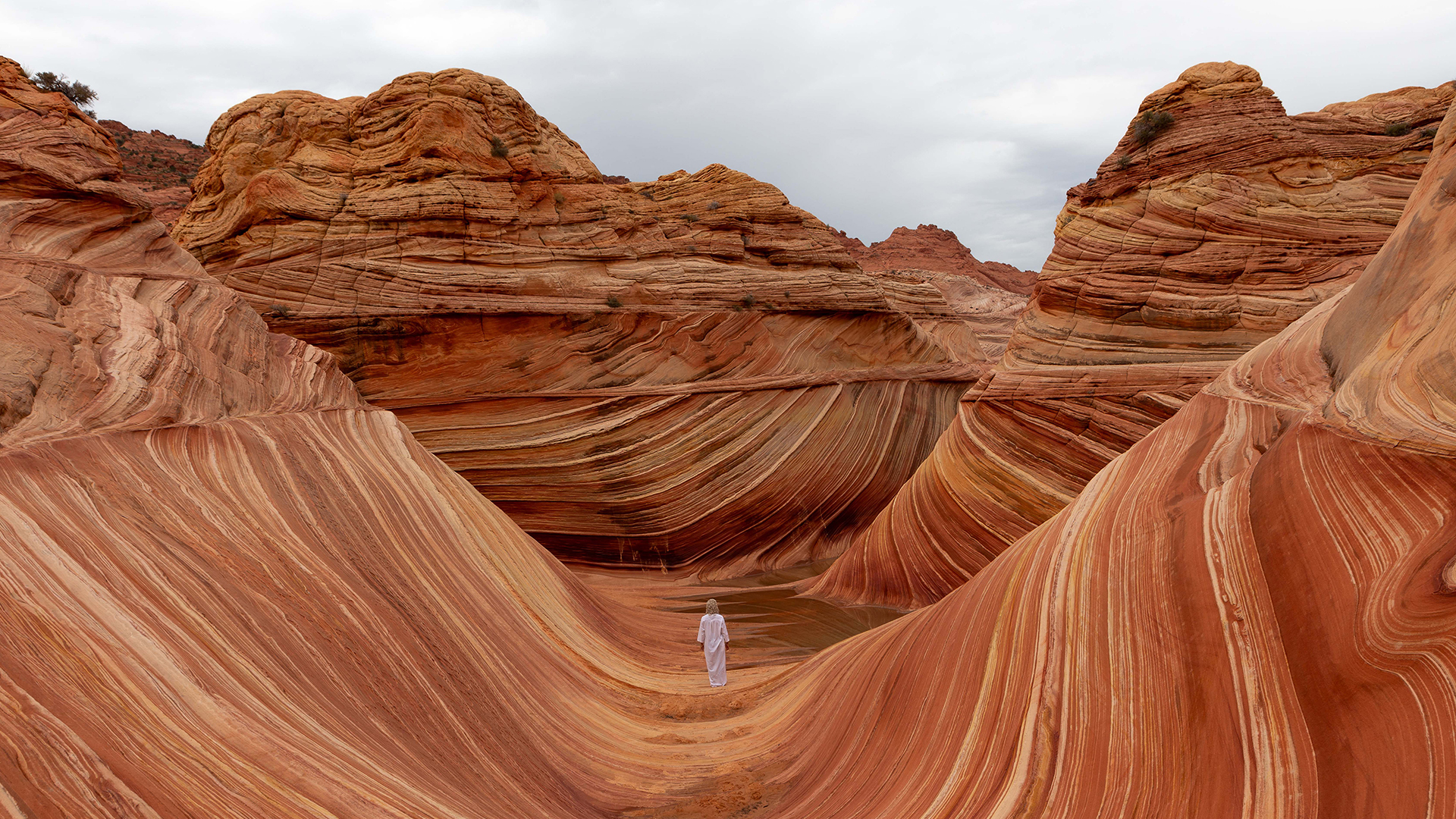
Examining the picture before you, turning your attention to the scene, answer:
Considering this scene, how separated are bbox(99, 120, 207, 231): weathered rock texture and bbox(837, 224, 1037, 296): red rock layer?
27.4m

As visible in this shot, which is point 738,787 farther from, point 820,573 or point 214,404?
point 820,573

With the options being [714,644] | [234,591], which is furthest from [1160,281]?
[234,591]

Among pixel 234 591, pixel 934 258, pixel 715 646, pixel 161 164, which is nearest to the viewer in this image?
pixel 234 591

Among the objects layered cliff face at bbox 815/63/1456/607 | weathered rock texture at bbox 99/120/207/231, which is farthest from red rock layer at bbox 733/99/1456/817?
weathered rock texture at bbox 99/120/207/231

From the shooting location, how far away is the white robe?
645cm

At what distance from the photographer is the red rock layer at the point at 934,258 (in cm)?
3872

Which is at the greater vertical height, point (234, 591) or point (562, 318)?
point (562, 318)

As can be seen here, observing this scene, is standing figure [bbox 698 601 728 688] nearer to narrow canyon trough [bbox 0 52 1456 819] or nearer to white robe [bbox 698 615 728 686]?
white robe [bbox 698 615 728 686]

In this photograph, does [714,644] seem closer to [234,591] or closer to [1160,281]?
[234,591]

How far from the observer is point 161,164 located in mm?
26609

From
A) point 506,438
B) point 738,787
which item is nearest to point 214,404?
point 738,787

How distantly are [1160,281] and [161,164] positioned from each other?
31.4 meters

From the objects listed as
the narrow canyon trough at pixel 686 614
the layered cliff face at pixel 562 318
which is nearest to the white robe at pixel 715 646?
the narrow canyon trough at pixel 686 614

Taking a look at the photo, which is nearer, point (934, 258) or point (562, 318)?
point (562, 318)
